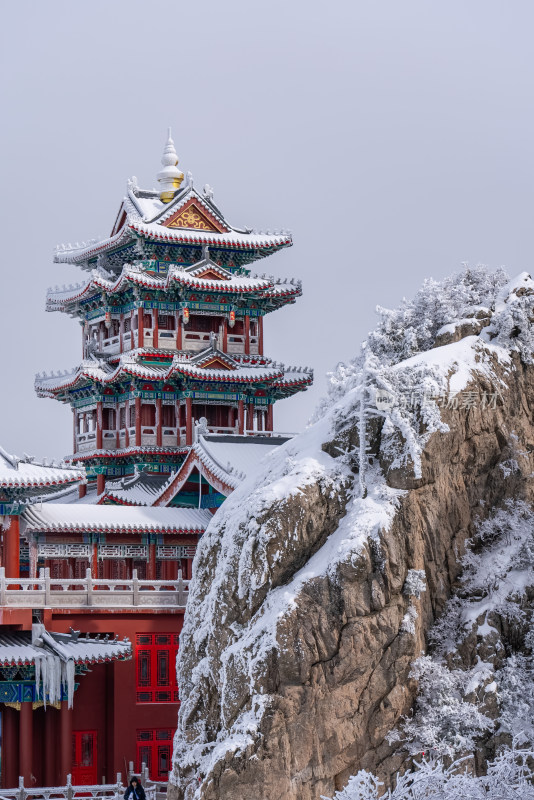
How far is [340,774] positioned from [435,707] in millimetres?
1922

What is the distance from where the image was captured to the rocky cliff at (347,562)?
Result: 2589 cm

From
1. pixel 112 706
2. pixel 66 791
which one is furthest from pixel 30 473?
pixel 66 791

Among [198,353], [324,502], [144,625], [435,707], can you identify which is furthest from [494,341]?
[198,353]

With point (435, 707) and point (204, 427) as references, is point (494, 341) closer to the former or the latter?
point (435, 707)

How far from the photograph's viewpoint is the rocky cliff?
25.9 meters

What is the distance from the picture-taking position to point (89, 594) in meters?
37.4

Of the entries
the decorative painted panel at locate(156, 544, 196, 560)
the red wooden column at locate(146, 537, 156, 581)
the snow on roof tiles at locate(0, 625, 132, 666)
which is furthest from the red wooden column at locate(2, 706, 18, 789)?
the decorative painted panel at locate(156, 544, 196, 560)

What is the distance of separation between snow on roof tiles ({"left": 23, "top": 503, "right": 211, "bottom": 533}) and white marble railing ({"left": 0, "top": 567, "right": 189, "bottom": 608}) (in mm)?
1552

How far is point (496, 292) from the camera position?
3084cm

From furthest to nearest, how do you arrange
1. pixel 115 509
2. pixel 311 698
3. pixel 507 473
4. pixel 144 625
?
pixel 115 509 < pixel 144 625 < pixel 507 473 < pixel 311 698

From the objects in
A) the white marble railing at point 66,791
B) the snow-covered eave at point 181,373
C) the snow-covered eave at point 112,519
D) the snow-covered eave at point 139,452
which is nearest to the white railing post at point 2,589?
the snow-covered eave at point 112,519

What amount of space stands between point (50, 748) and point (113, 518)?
6972mm

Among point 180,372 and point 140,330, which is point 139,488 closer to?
point 180,372

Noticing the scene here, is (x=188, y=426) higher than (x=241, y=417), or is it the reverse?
(x=241, y=417)
